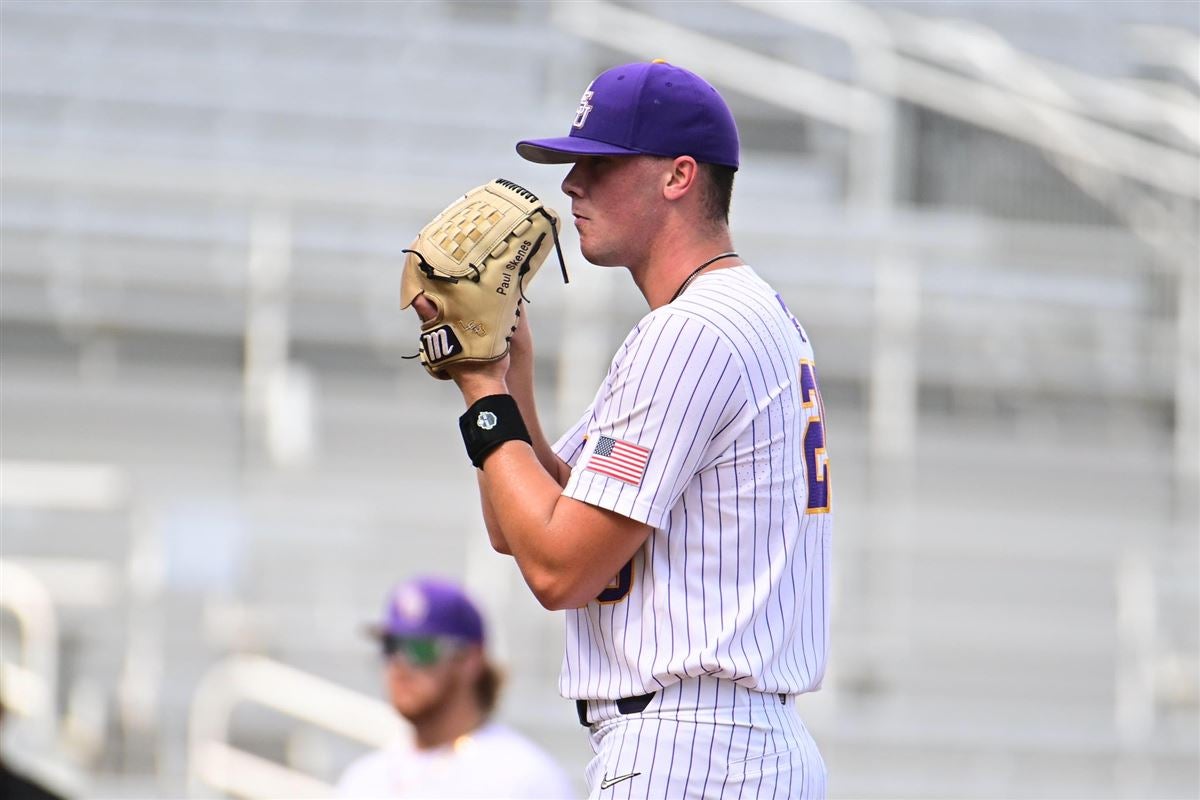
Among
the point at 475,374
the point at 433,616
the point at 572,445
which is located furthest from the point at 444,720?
the point at 475,374

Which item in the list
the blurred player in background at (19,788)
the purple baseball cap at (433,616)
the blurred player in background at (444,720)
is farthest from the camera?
the blurred player in background at (19,788)

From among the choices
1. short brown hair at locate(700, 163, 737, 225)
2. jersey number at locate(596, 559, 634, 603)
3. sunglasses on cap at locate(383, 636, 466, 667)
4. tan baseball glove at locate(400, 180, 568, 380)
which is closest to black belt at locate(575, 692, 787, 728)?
jersey number at locate(596, 559, 634, 603)

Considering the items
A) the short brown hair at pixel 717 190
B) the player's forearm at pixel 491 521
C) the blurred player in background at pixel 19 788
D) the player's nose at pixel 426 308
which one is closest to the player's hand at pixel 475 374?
the player's nose at pixel 426 308

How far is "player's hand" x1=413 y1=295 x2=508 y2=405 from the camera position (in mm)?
2193

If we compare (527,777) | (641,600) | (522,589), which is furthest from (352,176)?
(641,600)

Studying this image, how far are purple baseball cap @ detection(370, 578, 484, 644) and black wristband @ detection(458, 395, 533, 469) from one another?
2.52 metres

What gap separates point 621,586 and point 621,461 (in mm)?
175

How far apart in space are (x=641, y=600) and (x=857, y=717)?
534 cm

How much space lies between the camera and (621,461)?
6.70 ft

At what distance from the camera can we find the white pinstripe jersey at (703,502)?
2041mm

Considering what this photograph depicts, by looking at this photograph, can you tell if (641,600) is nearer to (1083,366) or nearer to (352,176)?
(352,176)

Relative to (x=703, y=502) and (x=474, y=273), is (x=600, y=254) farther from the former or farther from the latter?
(x=703, y=502)

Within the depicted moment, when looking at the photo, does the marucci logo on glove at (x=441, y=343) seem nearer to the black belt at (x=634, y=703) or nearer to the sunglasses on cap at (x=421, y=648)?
the black belt at (x=634, y=703)

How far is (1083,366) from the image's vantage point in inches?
408
